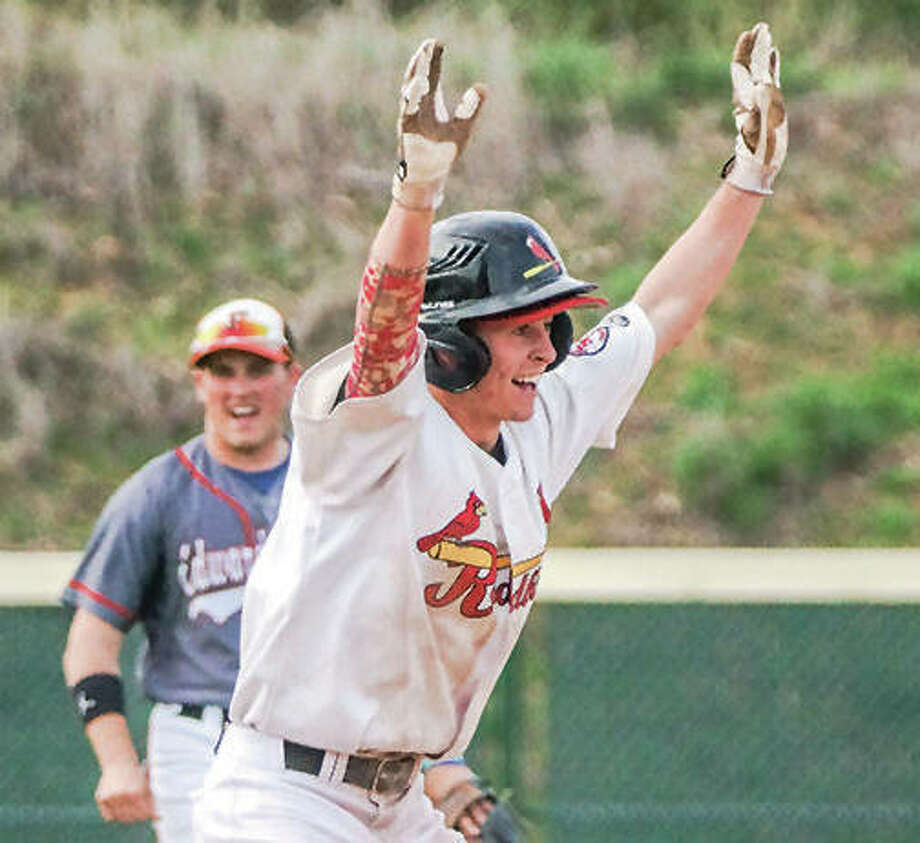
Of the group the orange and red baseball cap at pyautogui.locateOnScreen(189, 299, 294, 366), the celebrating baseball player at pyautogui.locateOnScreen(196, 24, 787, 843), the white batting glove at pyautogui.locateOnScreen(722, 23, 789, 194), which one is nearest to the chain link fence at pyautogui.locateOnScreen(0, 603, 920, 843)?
the orange and red baseball cap at pyautogui.locateOnScreen(189, 299, 294, 366)

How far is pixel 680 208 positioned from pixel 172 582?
315 inches

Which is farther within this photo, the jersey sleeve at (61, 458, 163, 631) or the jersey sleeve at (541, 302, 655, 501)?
the jersey sleeve at (61, 458, 163, 631)

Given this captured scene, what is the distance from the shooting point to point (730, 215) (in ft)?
15.5

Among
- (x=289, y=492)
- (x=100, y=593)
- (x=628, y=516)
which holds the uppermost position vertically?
(x=289, y=492)

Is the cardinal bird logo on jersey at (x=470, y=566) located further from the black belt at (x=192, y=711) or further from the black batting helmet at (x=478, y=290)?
the black belt at (x=192, y=711)

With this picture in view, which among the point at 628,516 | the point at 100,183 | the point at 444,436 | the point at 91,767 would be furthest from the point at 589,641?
the point at 100,183

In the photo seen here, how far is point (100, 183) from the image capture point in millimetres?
13492

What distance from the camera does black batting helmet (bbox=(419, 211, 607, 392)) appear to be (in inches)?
155

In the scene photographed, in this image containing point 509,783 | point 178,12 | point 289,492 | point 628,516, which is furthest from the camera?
point 178,12

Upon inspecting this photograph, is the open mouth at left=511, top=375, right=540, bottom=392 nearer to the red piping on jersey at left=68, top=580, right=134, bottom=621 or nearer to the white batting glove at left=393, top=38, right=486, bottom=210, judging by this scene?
the white batting glove at left=393, top=38, right=486, bottom=210

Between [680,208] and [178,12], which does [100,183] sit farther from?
[680,208]

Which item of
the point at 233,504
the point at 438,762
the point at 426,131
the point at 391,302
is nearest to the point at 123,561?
the point at 233,504

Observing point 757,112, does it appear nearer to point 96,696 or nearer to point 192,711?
point 192,711

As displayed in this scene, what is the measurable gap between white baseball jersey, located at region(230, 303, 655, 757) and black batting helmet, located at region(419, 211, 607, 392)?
10cm
